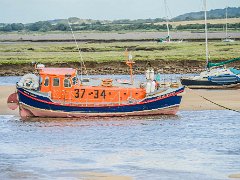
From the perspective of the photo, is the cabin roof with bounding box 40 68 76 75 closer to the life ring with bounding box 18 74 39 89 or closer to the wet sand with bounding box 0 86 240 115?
the life ring with bounding box 18 74 39 89

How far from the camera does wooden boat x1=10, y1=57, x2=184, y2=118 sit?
41.2 meters

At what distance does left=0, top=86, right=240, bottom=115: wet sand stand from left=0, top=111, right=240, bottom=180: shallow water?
1.96m

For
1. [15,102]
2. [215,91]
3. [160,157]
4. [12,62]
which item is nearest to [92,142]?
[160,157]

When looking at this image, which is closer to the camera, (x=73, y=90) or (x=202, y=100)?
(x=73, y=90)

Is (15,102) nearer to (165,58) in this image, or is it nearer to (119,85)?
(119,85)

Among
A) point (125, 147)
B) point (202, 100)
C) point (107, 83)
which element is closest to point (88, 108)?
point (107, 83)

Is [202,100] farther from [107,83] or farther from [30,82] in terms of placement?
[30,82]

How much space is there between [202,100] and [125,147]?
17.5 metres

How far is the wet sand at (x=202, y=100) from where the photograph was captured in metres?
45.9

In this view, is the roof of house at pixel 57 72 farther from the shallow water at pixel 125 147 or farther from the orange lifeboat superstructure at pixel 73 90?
the shallow water at pixel 125 147

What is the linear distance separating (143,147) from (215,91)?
76.6 ft

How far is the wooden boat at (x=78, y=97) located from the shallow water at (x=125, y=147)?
1.84ft

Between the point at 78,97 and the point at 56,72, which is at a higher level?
the point at 56,72

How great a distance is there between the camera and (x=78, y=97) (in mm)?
41281
